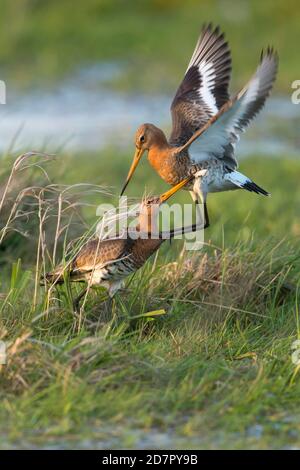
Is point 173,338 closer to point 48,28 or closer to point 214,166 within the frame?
point 214,166

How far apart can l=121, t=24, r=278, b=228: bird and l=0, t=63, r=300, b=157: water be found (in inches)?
204

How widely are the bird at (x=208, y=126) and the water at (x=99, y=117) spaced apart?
519 cm

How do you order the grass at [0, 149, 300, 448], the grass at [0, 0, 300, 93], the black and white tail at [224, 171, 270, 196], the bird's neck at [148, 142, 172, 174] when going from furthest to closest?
the grass at [0, 0, 300, 93]
the bird's neck at [148, 142, 172, 174]
the black and white tail at [224, 171, 270, 196]
the grass at [0, 149, 300, 448]

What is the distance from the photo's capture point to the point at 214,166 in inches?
258

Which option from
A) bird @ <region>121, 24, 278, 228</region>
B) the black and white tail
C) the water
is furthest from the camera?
the water

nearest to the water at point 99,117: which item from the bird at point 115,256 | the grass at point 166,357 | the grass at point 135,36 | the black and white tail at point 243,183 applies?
the grass at point 135,36

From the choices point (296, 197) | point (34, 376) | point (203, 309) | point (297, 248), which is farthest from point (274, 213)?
point (34, 376)

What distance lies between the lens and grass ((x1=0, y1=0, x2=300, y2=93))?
56.1 ft

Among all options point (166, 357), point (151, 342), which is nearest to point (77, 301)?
point (151, 342)

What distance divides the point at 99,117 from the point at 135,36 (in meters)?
4.13

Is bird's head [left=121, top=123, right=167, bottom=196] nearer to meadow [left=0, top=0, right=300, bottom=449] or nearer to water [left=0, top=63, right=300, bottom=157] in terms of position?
meadow [left=0, top=0, right=300, bottom=449]

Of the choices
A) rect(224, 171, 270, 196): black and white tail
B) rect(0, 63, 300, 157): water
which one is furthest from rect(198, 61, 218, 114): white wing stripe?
rect(0, 63, 300, 157): water

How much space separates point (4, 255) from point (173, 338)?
2219 mm

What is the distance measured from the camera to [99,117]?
50.2 feet
